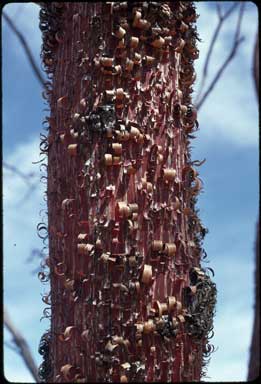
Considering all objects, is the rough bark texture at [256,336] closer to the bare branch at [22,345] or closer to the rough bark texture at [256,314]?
the rough bark texture at [256,314]

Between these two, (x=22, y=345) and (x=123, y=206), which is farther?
(x=123, y=206)

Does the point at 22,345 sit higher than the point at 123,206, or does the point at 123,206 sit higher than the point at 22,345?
the point at 123,206

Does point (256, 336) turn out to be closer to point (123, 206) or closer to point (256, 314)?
point (256, 314)

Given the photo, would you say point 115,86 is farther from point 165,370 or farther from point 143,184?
point 165,370

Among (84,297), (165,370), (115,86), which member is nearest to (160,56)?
(115,86)

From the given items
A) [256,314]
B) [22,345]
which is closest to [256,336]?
[256,314]

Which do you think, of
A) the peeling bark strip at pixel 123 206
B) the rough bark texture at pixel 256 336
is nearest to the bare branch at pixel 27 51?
the peeling bark strip at pixel 123 206

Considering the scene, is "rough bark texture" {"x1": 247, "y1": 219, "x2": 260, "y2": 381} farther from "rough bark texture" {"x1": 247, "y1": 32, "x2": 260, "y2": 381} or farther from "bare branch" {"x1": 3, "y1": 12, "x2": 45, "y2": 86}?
"bare branch" {"x1": 3, "y1": 12, "x2": 45, "y2": 86}
